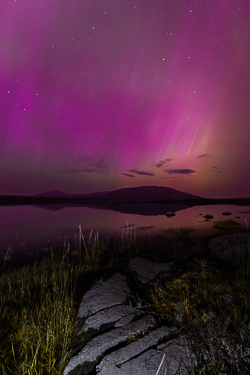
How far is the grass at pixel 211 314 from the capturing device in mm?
2061

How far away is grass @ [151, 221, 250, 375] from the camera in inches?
81.1

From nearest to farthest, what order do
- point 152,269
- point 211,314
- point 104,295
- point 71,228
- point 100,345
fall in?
point 100,345, point 211,314, point 104,295, point 152,269, point 71,228

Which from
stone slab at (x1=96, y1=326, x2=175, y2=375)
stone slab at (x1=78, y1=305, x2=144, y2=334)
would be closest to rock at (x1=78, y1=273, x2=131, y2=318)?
stone slab at (x1=78, y1=305, x2=144, y2=334)

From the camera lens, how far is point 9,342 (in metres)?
2.98

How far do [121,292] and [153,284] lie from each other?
0.76m

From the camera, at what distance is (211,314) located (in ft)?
9.67

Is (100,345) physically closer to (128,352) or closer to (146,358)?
(128,352)

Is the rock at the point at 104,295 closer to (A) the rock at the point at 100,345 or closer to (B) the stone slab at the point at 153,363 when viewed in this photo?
(A) the rock at the point at 100,345

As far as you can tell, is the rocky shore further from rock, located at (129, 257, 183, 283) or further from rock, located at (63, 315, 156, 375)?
rock, located at (129, 257, 183, 283)

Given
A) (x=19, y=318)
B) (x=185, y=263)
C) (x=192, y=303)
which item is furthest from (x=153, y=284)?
(x=19, y=318)

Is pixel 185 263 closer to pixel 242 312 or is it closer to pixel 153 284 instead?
pixel 153 284

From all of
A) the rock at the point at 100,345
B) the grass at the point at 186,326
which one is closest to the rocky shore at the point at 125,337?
the rock at the point at 100,345

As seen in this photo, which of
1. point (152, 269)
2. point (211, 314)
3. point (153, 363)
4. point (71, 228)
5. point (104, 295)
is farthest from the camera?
point (71, 228)

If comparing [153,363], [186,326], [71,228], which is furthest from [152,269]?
[71,228]
